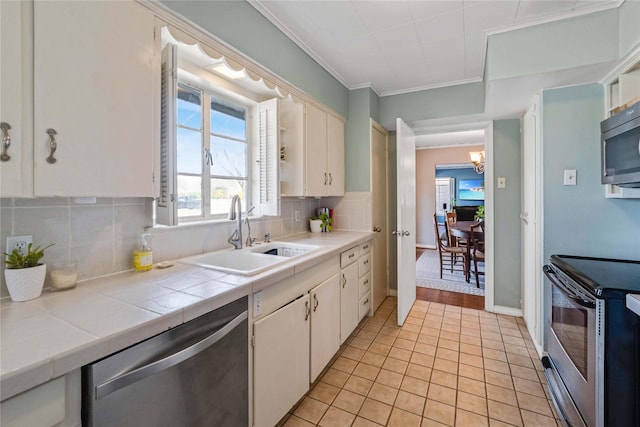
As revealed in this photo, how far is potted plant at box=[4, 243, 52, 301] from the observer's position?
38.4 inches

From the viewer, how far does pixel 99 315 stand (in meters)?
0.88

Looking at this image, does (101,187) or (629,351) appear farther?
(629,351)

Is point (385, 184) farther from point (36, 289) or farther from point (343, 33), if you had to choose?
point (36, 289)

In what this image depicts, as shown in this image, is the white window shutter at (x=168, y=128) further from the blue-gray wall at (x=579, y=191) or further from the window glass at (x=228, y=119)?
the blue-gray wall at (x=579, y=191)

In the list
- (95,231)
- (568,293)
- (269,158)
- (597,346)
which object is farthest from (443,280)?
(95,231)

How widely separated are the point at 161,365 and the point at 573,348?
2.02 meters

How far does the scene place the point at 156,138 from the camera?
1262 millimetres

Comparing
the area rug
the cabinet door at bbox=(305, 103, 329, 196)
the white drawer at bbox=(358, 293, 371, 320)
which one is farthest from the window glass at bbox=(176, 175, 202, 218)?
the area rug

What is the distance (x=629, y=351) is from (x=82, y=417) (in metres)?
2.04

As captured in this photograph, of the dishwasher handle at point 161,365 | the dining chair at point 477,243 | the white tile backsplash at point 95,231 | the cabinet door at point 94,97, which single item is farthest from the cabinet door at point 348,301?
the dining chair at point 477,243

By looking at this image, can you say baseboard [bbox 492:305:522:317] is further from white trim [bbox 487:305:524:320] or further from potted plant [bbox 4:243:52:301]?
potted plant [bbox 4:243:52:301]

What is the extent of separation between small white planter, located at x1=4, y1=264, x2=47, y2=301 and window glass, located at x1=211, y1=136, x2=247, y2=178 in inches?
45.3

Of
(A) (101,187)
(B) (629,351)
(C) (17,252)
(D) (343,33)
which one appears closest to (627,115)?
(B) (629,351)

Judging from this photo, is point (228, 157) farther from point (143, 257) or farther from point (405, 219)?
point (405, 219)
